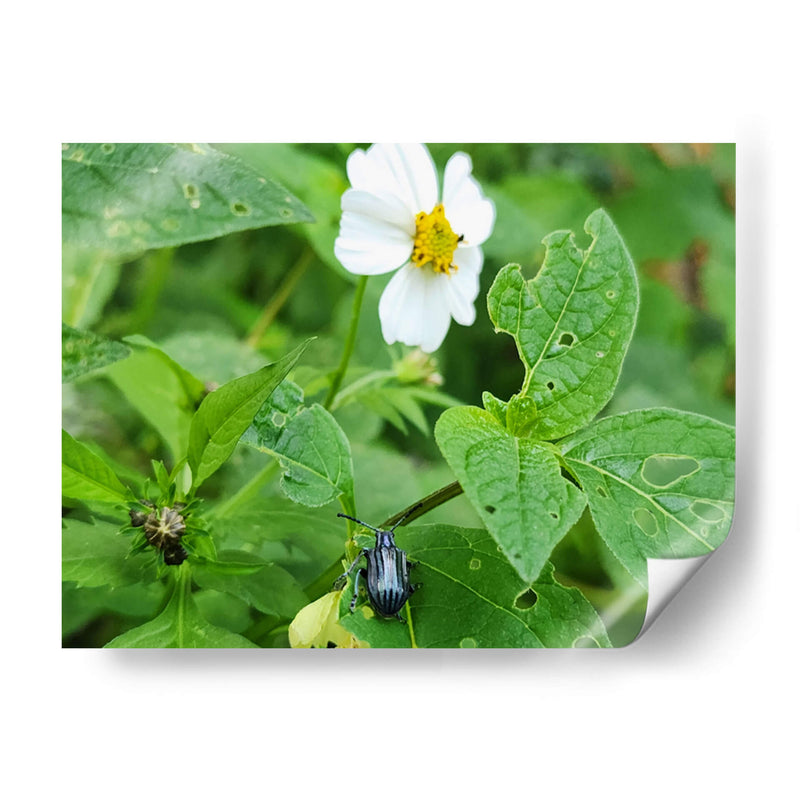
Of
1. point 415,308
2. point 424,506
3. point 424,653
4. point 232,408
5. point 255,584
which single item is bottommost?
point 424,653

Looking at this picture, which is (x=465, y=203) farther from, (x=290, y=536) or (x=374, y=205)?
(x=290, y=536)

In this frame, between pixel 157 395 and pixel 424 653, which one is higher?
pixel 157 395

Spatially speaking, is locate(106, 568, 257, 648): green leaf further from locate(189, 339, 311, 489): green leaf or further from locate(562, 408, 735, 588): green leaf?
locate(562, 408, 735, 588): green leaf

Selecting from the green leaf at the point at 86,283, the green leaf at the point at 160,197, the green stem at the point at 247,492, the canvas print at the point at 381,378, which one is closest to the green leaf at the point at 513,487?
the canvas print at the point at 381,378

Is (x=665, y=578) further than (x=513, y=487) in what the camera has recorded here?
Yes

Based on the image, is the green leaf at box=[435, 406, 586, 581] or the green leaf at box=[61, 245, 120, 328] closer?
the green leaf at box=[435, 406, 586, 581]

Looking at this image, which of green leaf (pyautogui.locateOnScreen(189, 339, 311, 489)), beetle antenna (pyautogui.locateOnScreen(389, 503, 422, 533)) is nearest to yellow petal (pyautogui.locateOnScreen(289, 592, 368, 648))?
beetle antenna (pyautogui.locateOnScreen(389, 503, 422, 533))

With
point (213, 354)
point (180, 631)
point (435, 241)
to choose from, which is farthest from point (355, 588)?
point (435, 241)
